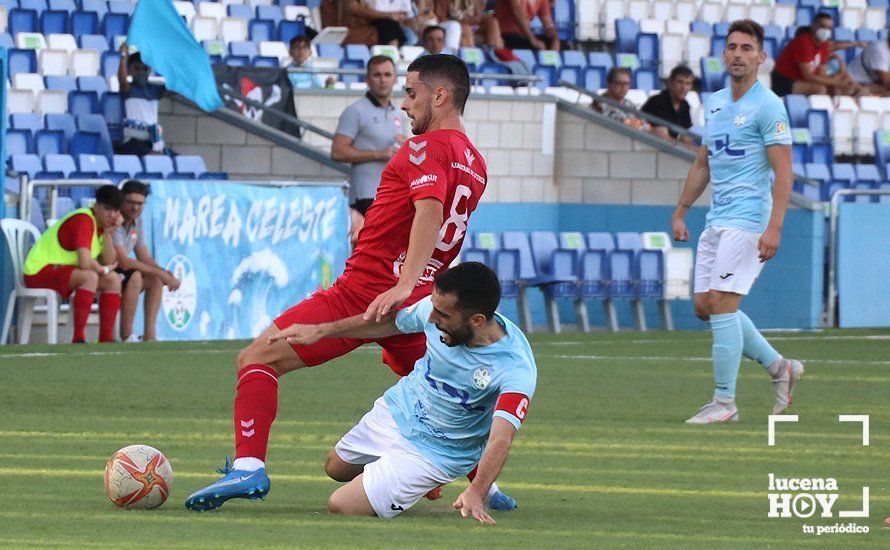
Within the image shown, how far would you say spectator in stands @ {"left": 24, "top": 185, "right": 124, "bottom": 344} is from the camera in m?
13.9

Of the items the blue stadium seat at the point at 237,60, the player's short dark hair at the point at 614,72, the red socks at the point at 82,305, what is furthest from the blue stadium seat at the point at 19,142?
the player's short dark hair at the point at 614,72

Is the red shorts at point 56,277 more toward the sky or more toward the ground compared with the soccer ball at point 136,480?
more toward the ground

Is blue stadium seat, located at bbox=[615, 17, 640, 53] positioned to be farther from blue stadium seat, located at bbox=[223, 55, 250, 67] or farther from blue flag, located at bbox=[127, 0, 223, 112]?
blue flag, located at bbox=[127, 0, 223, 112]

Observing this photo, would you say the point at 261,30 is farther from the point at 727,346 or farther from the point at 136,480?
the point at 136,480

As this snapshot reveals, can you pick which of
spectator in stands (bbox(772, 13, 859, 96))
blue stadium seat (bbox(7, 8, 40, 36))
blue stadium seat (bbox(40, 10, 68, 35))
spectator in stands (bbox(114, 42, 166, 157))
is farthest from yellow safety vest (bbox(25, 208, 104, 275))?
spectator in stands (bbox(772, 13, 859, 96))

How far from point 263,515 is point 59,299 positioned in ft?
28.8

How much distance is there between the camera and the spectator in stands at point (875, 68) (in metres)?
24.6

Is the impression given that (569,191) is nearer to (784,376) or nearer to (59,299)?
(59,299)

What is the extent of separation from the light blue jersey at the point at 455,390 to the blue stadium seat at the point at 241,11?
608 inches

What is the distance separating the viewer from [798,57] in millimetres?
23594

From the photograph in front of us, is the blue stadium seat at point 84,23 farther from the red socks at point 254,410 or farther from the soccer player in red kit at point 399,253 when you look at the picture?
the red socks at point 254,410

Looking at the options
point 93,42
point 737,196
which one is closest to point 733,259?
point 737,196

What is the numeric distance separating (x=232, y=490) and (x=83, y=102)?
Answer: 12.3m

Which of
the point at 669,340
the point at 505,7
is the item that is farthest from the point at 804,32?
the point at 669,340
